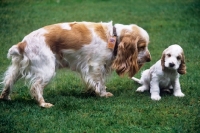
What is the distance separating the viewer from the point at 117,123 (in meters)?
5.52

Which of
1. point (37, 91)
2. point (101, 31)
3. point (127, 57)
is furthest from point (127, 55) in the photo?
point (37, 91)

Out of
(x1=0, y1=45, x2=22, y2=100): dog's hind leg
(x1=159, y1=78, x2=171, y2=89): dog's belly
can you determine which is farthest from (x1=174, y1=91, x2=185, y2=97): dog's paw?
(x1=0, y1=45, x2=22, y2=100): dog's hind leg

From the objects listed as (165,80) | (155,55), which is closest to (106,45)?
(165,80)

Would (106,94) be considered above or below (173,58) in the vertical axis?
below

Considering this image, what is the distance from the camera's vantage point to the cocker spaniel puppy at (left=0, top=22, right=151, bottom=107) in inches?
251

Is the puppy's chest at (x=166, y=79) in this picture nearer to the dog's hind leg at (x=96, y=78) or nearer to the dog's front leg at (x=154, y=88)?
the dog's front leg at (x=154, y=88)

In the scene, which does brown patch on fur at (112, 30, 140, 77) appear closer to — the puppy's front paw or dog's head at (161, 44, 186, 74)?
dog's head at (161, 44, 186, 74)

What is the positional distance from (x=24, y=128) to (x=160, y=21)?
30.8 ft

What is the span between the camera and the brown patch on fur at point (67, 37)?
6477 millimetres

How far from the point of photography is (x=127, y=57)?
6.87m

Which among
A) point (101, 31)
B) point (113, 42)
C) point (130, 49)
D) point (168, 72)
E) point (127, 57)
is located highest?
point (101, 31)

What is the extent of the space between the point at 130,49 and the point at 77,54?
2.72 feet

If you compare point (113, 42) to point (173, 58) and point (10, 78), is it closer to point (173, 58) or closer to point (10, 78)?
point (173, 58)

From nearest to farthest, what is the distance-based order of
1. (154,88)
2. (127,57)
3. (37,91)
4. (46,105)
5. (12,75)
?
(46,105) < (37,91) < (12,75) < (154,88) < (127,57)
